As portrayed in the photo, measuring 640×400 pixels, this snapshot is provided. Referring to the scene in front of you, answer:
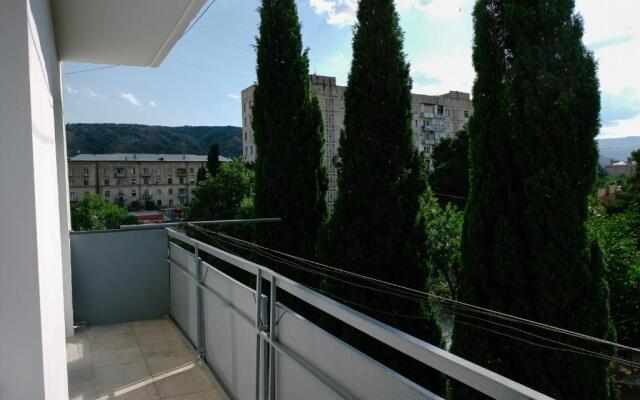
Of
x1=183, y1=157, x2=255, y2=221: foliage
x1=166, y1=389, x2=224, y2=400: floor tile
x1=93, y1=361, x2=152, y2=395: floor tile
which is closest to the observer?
x1=166, y1=389, x2=224, y2=400: floor tile

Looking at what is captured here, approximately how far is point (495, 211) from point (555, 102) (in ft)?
3.96

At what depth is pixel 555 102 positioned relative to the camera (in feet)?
15.1

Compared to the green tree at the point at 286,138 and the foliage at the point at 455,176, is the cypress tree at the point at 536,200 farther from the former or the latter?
the foliage at the point at 455,176

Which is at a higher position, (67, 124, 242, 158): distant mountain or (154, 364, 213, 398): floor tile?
(67, 124, 242, 158): distant mountain

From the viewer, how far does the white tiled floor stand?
321 cm

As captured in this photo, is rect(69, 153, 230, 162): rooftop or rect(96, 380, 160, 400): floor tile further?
rect(69, 153, 230, 162): rooftop

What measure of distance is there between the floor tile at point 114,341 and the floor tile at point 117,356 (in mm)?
93

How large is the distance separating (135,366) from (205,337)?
2.10 ft

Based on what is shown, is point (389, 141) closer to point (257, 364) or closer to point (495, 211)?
point (495, 211)

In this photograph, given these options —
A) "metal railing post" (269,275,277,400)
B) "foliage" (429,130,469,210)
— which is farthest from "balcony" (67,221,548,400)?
"foliage" (429,130,469,210)

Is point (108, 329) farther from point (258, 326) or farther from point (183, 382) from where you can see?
point (258, 326)

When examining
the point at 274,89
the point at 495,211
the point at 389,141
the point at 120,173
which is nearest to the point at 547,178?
the point at 495,211

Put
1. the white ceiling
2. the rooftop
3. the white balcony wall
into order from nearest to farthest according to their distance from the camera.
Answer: the white balcony wall, the white ceiling, the rooftop

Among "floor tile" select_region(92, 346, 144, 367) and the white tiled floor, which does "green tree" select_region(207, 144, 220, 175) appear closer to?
the white tiled floor
